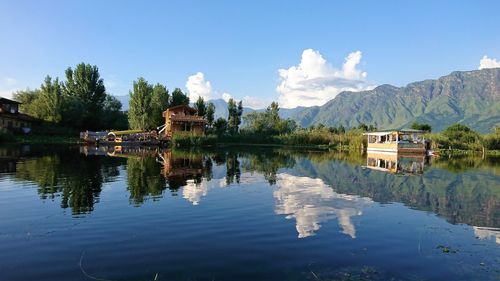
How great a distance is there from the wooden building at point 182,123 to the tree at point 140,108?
277 inches

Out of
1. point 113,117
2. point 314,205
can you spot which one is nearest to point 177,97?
point 113,117

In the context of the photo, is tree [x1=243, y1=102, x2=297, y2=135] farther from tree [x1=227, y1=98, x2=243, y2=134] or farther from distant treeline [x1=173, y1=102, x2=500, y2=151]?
tree [x1=227, y1=98, x2=243, y2=134]

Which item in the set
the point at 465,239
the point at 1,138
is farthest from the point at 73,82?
the point at 465,239

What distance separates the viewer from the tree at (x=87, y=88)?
86.0 m

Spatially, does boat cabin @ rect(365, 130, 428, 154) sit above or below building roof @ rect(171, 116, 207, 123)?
below

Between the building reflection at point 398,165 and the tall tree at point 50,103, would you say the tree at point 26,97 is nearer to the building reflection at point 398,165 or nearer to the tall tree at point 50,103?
the tall tree at point 50,103

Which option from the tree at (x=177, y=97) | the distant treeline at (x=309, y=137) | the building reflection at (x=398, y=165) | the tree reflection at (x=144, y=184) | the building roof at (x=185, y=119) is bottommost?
the building reflection at (x=398, y=165)

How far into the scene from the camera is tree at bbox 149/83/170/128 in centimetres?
8529

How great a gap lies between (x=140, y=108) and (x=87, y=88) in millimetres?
14993

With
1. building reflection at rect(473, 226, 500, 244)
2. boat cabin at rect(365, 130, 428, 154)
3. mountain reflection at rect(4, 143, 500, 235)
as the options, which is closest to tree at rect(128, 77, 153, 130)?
boat cabin at rect(365, 130, 428, 154)

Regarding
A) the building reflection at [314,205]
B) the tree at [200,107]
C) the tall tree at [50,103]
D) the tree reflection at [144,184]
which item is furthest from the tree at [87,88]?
the building reflection at [314,205]

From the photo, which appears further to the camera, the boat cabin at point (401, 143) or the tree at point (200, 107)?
the tree at point (200, 107)

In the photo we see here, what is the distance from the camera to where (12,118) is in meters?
69.9

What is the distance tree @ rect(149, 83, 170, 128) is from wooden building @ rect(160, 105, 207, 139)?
792 centimetres
